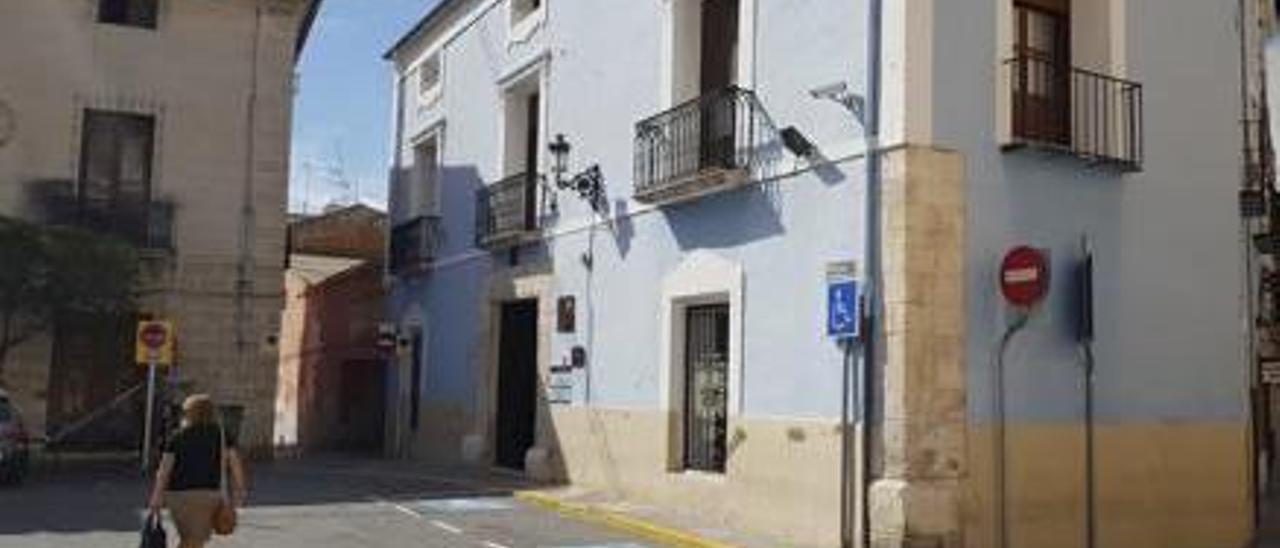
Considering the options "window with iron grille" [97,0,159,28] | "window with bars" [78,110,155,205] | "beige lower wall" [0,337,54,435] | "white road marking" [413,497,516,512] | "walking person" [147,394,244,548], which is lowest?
"white road marking" [413,497,516,512]

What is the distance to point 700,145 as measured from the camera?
1622 cm

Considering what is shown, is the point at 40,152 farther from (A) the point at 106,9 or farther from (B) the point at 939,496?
(B) the point at 939,496

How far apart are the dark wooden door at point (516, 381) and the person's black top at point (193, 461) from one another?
11.3 meters

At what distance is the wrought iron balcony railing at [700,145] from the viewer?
15461mm

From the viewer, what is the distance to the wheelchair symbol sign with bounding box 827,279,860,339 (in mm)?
13586

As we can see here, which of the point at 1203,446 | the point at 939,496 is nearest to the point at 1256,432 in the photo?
the point at 1203,446

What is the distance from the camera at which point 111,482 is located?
66.7 ft

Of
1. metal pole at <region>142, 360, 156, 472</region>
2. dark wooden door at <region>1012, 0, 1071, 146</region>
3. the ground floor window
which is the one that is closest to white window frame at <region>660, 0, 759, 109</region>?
the ground floor window

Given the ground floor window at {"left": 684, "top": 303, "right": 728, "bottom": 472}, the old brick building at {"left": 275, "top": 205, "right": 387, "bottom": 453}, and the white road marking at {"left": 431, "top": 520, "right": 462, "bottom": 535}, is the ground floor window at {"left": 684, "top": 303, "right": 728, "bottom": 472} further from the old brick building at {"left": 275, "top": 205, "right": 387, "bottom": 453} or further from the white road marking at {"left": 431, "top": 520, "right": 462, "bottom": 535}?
the old brick building at {"left": 275, "top": 205, "right": 387, "bottom": 453}

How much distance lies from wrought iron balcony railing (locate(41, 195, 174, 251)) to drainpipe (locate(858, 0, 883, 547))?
14.5m

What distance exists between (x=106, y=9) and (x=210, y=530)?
17102 millimetres

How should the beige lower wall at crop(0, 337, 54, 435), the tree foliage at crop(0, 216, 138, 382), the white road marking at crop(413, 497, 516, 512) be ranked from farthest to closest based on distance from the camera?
1. the beige lower wall at crop(0, 337, 54, 435)
2. the tree foliage at crop(0, 216, 138, 382)
3. the white road marking at crop(413, 497, 516, 512)

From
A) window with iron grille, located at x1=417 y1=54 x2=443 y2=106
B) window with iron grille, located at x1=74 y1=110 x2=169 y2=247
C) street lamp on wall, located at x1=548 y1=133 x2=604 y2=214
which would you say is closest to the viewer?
street lamp on wall, located at x1=548 y1=133 x2=604 y2=214

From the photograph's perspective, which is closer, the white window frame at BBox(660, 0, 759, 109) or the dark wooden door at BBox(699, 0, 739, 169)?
the dark wooden door at BBox(699, 0, 739, 169)
